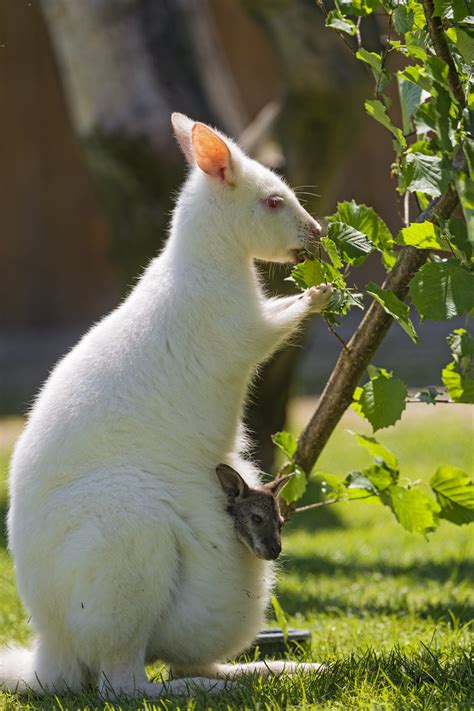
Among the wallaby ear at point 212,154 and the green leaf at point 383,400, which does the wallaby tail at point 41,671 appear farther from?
the wallaby ear at point 212,154

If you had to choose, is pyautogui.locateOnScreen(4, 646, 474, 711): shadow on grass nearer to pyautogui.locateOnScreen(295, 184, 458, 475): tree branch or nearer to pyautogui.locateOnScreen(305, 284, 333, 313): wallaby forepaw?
pyautogui.locateOnScreen(295, 184, 458, 475): tree branch

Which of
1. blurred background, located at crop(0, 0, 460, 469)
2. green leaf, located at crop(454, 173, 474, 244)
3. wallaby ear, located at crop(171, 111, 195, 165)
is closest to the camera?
green leaf, located at crop(454, 173, 474, 244)

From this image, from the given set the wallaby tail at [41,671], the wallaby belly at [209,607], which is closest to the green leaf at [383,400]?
the wallaby belly at [209,607]

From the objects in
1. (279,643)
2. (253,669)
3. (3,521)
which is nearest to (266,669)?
(253,669)

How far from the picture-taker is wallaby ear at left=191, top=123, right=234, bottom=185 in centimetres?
352

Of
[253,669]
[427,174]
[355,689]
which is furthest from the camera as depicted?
[253,669]

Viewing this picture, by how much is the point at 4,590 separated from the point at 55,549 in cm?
189

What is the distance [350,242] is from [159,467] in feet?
2.77

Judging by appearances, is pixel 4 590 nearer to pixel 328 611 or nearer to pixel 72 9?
pixel 328 611

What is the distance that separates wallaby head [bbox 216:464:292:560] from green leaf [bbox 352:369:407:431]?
1.39 feet

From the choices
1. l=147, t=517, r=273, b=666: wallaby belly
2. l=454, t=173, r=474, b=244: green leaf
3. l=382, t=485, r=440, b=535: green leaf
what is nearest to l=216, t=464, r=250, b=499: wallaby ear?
l=147, t=517, r=273, b=666: wallaby belly

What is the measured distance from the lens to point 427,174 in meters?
3.01

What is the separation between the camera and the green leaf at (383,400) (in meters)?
3.32

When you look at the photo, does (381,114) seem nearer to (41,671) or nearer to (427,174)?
(427,174)
